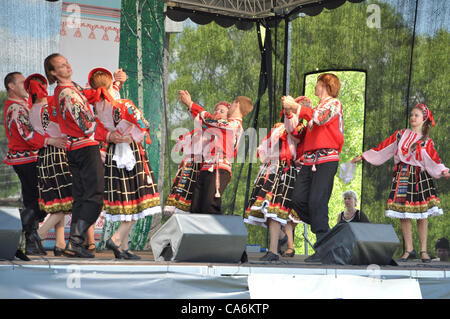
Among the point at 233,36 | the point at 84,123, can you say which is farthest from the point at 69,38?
the point at 84,123

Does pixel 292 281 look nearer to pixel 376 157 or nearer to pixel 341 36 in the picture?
pixel 376 157

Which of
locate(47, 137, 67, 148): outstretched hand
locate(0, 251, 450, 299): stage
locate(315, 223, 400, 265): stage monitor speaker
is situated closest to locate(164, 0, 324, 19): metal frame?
locate(47, 137, 67, 148): outstretched hand

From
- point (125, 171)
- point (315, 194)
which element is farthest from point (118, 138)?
point (315, 194)

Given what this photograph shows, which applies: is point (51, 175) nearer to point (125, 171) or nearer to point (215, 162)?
point (125, 171)

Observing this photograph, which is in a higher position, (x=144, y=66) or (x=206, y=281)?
(x=144, y=66)

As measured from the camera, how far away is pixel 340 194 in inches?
317

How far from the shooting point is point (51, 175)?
5301mm

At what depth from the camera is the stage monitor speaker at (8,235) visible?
376 cm

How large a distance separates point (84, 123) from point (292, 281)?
191cm

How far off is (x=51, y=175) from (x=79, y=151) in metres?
0.62

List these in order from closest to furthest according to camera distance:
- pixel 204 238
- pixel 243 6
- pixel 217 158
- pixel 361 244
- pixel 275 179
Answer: pixel 204 238
pixel 361 244
pixel 217 158
pixel 275 179
pixel 243 6

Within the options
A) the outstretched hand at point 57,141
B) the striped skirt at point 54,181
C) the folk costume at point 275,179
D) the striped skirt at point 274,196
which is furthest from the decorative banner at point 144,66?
the outstretched hand at point 57,141
